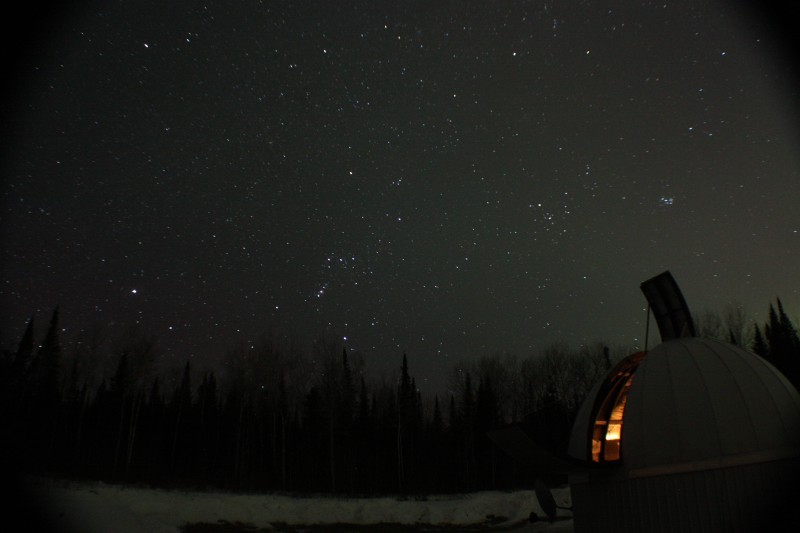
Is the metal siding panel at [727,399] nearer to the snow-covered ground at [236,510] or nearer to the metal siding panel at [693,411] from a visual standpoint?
the metal siding panel at [693,411]

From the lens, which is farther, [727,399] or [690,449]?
[727,399]

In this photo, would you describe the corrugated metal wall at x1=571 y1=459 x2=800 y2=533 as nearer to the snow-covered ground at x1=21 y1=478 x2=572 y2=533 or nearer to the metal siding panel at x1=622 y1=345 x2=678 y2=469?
the metal siding panel at x1=622 y1=345 x2=678 y2=469

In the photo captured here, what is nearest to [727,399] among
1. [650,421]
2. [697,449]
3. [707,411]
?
[707,411]

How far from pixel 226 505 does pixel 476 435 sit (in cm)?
3308

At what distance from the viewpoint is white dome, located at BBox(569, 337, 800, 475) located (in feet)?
33.0

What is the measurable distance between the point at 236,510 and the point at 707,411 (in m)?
19.4

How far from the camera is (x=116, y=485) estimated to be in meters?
23.1

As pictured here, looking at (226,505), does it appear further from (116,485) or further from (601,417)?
(601,417)

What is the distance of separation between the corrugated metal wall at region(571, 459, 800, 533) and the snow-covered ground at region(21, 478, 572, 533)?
12942mm

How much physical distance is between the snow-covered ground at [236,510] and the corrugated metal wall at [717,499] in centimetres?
1294

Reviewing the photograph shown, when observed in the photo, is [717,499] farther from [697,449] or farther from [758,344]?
[758,344]

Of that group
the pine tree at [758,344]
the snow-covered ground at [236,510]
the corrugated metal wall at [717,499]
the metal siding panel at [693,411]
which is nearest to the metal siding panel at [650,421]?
the metal siding panel at [693,411]

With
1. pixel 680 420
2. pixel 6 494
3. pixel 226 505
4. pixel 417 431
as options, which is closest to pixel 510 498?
pixel 226 505

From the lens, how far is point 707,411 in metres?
10.4
